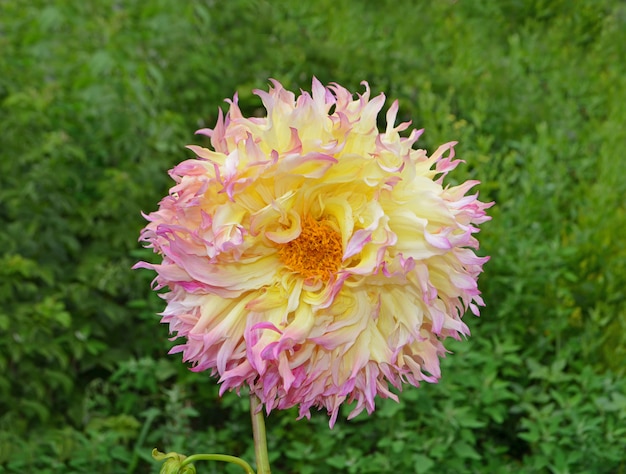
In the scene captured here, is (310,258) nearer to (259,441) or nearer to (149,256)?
(259,441)

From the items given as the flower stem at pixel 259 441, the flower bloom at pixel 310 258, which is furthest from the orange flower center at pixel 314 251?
the flower stem at pixel 259 441

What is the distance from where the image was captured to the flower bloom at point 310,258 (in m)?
1.01

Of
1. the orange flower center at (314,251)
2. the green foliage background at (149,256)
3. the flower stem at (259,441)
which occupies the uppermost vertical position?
the orange flower center at (314,251)

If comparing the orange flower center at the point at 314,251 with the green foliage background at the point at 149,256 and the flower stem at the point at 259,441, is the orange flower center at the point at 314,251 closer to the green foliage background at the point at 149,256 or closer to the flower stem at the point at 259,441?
the flower stem at the point at 259,441

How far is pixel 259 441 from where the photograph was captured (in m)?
1.02

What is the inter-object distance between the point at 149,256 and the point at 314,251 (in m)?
1.83

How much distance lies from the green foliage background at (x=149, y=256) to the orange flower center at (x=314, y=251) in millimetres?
1197

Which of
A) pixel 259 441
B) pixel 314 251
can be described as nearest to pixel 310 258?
pixel 314 251

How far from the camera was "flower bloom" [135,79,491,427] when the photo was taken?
101 cm

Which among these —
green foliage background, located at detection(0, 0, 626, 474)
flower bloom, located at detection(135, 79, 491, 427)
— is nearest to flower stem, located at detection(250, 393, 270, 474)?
flower bloom, located at detection(135, 79, 491, 427)

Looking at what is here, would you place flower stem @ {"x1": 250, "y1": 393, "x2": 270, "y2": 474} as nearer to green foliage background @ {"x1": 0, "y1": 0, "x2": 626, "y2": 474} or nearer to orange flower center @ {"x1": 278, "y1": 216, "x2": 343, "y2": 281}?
orange flower center @ {"x1": 278, "y1": 216, "x2": 343, "y2": 281}

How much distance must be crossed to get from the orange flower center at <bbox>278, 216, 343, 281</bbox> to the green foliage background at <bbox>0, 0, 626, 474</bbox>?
120 centimetres

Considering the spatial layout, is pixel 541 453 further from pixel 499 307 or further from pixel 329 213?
pixel 329 213

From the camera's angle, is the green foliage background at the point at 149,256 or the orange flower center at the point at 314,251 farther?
the green foliage background at the point at 149,256
